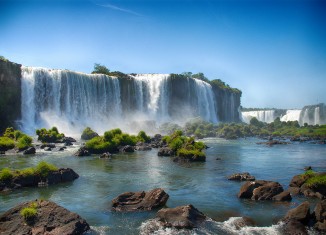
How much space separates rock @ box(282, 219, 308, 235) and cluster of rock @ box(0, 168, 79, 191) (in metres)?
14.5

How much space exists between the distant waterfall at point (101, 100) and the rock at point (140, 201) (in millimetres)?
43977

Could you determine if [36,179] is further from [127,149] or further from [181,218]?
[127,149]

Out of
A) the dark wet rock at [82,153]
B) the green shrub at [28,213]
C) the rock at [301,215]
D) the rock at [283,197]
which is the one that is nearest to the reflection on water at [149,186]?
the rock at [283,197]

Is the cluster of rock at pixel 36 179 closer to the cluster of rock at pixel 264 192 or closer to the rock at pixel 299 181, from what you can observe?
the cluster of rock at pixel 264 192

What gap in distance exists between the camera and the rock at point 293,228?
495 inches

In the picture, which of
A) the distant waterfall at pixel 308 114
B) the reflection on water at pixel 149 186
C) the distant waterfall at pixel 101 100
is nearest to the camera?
the reflection on water at pixel 149 186

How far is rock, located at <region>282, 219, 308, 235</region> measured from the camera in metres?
12.6

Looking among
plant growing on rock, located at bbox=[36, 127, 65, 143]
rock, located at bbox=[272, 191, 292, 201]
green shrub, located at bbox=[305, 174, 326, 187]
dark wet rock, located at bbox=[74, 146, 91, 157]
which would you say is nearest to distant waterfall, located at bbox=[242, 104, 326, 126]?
plant growing on rock, located at bbox=[36, 127, 65, 143]

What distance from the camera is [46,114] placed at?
200 ft

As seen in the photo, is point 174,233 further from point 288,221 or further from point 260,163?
point 260,163

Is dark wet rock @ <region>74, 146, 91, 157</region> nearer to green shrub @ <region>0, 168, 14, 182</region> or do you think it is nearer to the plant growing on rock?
the plant growing on rock

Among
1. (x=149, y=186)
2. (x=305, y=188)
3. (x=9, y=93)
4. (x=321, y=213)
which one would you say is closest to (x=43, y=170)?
(x=149, y=186)

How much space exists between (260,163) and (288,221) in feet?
63.4

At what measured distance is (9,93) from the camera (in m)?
57.2
